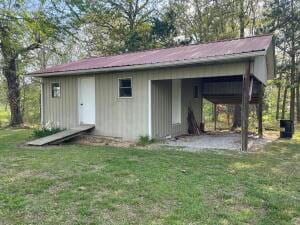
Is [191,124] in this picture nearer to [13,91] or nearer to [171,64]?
[171,64]

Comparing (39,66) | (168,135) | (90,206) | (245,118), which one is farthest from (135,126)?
(39,66)

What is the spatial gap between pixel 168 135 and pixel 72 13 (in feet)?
→ 34.5

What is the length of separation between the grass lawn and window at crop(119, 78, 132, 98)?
3.40 m

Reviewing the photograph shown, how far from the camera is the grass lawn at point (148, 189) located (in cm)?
349

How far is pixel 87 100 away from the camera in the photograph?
11.2 meters

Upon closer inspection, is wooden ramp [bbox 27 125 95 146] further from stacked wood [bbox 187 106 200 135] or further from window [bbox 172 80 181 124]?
stacked wood [bbox 187 106 200 135]

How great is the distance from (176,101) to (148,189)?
23.0ft

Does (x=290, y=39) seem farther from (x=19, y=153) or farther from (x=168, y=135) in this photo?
(x=19, y=153)

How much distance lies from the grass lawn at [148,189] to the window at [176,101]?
4063 millimetres

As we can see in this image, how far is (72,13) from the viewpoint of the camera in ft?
56.2

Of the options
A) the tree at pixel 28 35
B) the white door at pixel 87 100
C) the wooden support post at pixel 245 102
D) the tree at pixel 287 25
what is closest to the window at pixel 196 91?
the white door at pixel 87 100

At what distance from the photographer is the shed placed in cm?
819

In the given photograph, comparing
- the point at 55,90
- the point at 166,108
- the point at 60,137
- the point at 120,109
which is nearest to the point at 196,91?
the point at 166,108

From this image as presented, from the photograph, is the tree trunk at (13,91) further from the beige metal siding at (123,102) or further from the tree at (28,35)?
the beige metal siding at (123,102)
